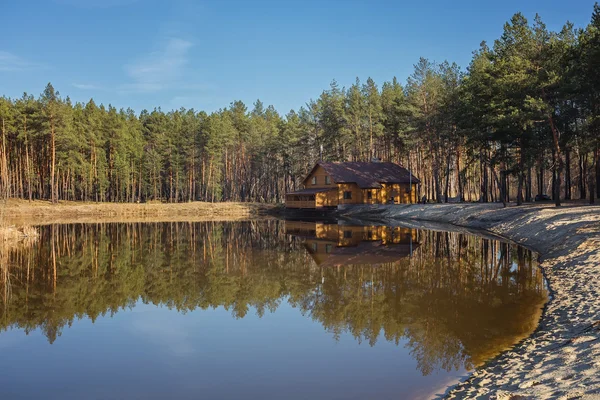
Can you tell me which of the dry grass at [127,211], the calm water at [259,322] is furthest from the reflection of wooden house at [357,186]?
the calm water at [259,322]

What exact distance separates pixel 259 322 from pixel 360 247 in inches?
598

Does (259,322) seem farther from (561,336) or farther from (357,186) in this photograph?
(357,186)

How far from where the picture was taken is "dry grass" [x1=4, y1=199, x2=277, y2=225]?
55.9 meters

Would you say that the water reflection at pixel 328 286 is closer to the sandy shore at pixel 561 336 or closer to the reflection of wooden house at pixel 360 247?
the reflection of wooden house at pixel 360 247

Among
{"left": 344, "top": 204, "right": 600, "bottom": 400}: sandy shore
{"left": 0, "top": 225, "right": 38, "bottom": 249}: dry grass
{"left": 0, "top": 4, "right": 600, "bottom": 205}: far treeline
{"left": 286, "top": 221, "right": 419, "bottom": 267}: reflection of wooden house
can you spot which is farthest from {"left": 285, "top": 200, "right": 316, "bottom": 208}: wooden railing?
{"left": 344, "top": 204, "right": 600, "bottom": 400}: sandy shore

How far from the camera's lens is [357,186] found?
198ft

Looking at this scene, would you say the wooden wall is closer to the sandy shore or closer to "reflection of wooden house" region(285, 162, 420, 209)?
"reflection of wooden house" region(285, 162, 420, 209)

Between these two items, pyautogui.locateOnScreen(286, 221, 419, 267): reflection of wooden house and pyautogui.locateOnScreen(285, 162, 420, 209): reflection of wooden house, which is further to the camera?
A: pyautogui.locateOnScreen(285, 162, 420, 209): reflection of wooden house

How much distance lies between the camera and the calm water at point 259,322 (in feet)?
27.3

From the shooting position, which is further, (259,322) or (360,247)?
(360,247)

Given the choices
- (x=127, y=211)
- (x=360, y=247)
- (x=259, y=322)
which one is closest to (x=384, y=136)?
(x=127, y=211)

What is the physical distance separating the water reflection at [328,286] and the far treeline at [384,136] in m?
12.7

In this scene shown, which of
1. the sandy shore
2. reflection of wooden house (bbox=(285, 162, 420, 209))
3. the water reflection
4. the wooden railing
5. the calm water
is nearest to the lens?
the sandy shore

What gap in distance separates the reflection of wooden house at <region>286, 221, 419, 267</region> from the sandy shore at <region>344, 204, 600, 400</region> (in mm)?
6676
